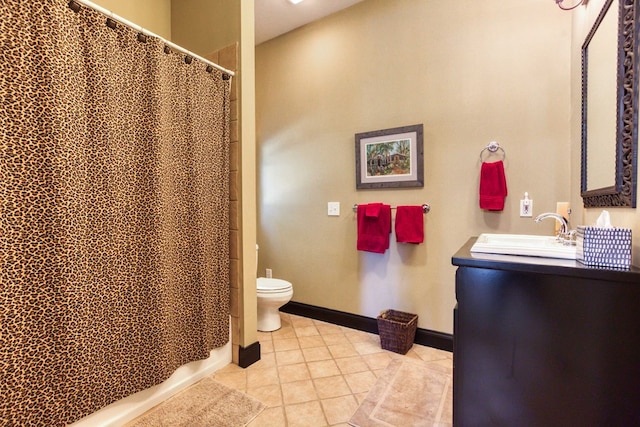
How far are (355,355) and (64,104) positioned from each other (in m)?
2.16

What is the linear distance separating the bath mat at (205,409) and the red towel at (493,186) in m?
1.85

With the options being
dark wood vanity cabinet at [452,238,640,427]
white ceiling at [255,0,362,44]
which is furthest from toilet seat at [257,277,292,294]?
white ceiling at [255,0,362,44]

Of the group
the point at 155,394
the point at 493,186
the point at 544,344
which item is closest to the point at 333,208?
the point at 493,186

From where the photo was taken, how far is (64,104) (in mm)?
1166

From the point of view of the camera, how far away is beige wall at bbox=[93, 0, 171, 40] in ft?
6.40

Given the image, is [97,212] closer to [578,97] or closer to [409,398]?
[409,398]

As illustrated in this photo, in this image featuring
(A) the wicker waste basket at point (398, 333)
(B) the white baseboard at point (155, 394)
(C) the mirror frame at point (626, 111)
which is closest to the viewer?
(C) the mirror frame at point (626, 111)

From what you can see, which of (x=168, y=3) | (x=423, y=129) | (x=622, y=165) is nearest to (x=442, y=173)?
(x=423, y=129)

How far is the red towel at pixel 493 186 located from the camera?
194 cm

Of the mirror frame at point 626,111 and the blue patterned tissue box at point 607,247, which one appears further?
the mirror frame at point 626,111

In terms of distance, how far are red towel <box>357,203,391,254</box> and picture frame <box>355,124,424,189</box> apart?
201 millimetres

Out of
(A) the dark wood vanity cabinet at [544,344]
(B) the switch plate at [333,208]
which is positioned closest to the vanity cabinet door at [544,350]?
(A) the dark wood vanity cabinet at [544,344]

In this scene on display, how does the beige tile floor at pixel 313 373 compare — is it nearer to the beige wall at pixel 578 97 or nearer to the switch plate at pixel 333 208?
the switch plate at pixel 333 208

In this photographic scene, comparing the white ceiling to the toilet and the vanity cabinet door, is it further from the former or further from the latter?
the vanity cabinet door
